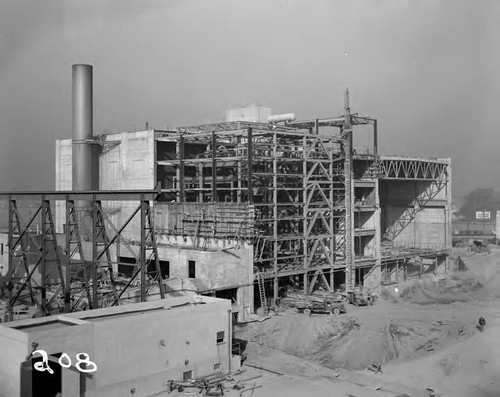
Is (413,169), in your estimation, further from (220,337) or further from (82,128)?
(220,337)

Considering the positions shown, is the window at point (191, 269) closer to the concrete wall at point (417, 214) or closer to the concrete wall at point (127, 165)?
the concrete wall at point (127, 165)

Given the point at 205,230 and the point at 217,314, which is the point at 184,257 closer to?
the point at 205,230

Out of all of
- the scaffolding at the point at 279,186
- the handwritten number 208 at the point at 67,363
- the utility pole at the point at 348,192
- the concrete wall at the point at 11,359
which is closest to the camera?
the handwritten number 208 at the point at 67,363

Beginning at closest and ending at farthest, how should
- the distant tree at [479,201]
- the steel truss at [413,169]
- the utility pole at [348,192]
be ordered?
the utility pole at [348,192], the steel truss at [413,169], the distant tree at [479,201]

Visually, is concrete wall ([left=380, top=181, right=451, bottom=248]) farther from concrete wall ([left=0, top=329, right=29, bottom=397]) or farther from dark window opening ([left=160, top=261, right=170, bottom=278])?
concrete wall ([left=0, top=329, right=29, bottom=397])

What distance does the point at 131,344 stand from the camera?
69.1 feet

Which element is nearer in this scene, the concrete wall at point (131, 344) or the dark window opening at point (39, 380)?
the dark window opening at point (39, 380)

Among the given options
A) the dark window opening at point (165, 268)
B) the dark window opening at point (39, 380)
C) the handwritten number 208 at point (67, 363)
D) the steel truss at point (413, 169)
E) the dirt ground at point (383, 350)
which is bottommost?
the dirt ground at point (383, 350)

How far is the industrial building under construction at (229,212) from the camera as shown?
120ft

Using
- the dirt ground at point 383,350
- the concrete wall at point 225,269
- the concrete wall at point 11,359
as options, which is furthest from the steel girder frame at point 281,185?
the concrete wall at point 11,359

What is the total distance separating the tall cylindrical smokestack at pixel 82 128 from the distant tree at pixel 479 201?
4634 inches

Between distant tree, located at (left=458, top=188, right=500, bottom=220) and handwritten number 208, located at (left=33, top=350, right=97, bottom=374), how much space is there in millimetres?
140222

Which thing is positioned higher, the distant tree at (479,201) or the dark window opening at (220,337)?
the distant tree at (479,201)

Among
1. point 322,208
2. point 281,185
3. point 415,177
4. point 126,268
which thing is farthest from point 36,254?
point 415,177
